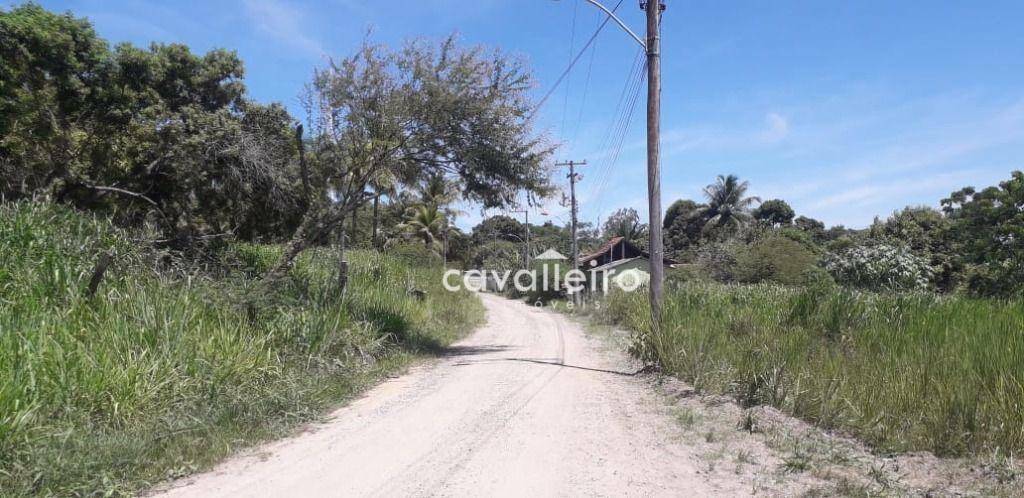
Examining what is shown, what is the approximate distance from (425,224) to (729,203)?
96.8ft

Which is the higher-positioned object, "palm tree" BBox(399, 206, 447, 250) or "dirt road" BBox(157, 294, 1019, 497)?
"palm tree" BBox(399, 206, 447, 250)

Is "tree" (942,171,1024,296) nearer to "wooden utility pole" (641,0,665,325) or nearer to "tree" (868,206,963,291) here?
"tree" (868,206,963,291)

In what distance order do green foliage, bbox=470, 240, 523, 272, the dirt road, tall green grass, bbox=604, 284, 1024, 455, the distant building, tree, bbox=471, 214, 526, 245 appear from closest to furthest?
the dirt road → tall green grass, bbox=604, 284, 1024, 455 → the distant building → green foliage, bbox=470, 240, 523, 272 → tree, bbox=471, 214, 526, 245

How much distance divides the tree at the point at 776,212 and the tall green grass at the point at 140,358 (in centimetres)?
6439

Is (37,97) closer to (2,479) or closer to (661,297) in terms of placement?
(2,479)

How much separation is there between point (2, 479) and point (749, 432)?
265 inches

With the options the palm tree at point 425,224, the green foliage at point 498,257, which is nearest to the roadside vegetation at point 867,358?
the palm tree at point 425,224

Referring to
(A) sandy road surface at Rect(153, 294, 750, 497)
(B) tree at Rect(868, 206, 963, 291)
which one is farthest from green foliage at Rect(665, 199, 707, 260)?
(A) sandy road surface at Rect(153, 294, 750, 497)

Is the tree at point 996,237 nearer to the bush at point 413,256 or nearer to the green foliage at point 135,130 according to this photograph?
the bush at point 413,256

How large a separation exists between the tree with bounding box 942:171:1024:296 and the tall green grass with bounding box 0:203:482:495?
2337cm

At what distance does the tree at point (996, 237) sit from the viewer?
22984 mm

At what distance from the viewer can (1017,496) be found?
444 cm

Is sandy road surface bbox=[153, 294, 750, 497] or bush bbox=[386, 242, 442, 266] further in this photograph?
bush bbox=[386, 242, 442, 266]

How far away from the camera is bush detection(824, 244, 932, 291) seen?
2744cm
